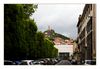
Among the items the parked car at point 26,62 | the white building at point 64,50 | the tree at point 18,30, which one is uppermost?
the tree at point 18,30

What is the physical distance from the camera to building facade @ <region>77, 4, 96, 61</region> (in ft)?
45.9

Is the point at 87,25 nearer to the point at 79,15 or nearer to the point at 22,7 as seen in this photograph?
the point at 79,15

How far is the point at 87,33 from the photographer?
14.1 metres

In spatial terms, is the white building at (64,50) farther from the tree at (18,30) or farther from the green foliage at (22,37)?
the tree at (18,30)

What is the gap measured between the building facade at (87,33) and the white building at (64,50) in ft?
0.55

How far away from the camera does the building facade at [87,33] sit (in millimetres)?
13977

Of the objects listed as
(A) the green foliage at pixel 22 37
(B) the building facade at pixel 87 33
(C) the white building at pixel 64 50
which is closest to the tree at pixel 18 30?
(A) the green foliage at pixel 22 37

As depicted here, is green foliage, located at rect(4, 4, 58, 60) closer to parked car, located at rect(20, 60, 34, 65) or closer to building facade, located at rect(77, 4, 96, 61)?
parked car, located at rect(20, 60, 34, 65)

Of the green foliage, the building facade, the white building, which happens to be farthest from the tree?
the building facade

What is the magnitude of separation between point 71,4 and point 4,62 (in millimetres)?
1440

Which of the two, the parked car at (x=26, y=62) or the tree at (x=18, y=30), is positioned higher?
the tree at (x=18, y=30)

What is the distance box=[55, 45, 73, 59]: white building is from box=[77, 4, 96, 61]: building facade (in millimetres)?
168

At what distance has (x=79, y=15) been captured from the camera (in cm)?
1411

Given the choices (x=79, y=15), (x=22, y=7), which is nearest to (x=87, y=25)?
(x=79, y=15)
